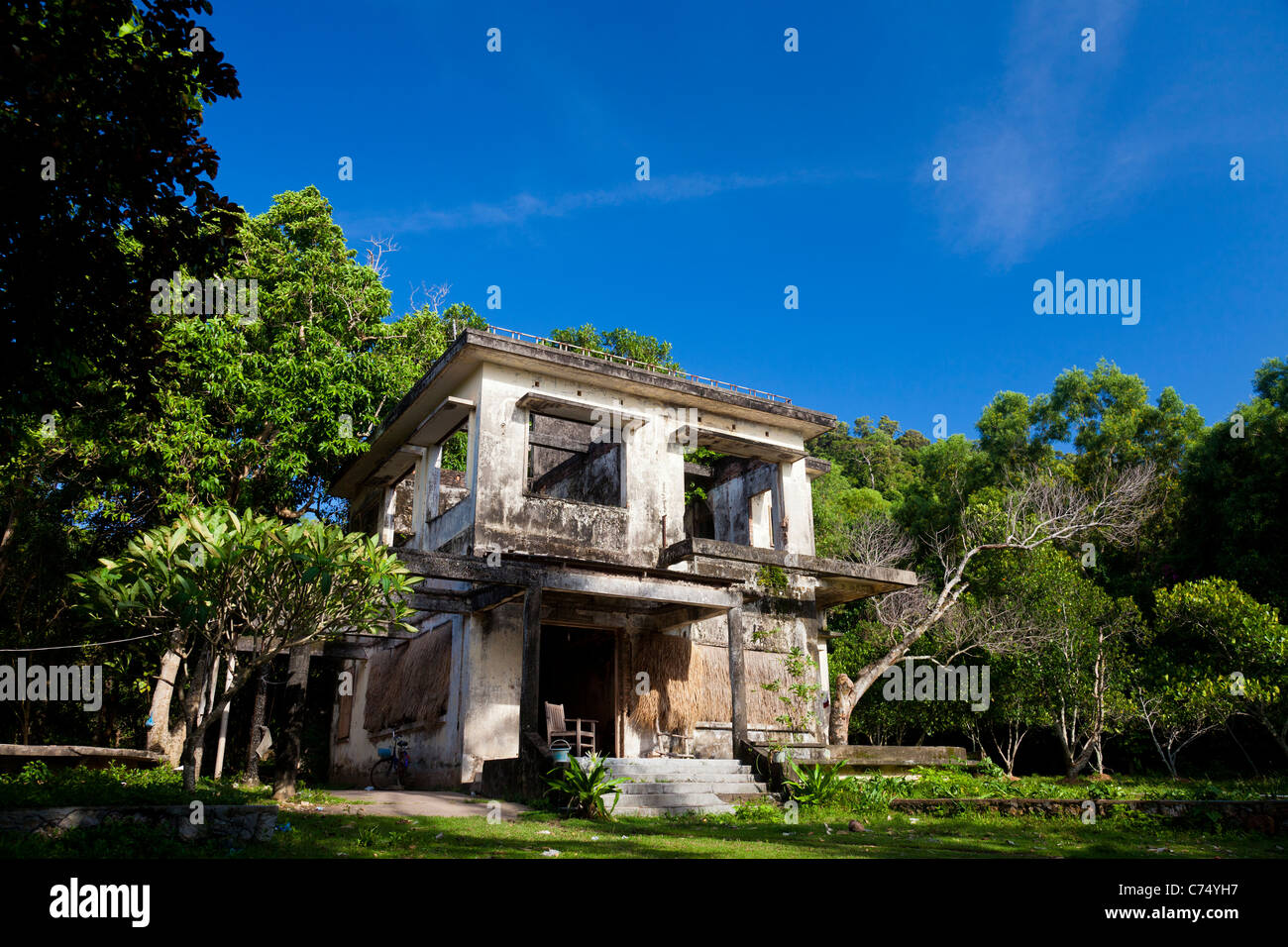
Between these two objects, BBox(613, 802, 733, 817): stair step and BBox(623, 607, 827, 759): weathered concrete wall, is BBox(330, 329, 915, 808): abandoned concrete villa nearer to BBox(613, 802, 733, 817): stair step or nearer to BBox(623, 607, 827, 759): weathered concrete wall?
BBox(623, 607, 827, 759): weathered concrete wall

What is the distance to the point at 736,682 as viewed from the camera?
12797 millimetres

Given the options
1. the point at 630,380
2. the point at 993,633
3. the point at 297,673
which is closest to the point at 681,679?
the point at 630,380

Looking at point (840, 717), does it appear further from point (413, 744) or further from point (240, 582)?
point (240, 582)

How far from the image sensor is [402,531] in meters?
17.8

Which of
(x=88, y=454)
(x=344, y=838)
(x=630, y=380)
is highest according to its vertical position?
(x=630, y=380)

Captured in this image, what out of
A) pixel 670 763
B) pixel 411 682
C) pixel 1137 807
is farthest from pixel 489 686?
pixel 1137 807

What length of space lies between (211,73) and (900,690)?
61.2 feet

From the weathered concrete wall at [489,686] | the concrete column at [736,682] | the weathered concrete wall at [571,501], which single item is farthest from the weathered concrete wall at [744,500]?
the weathered concrete wall at [489,686]

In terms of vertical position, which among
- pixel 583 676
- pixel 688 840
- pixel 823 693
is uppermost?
pixel 583 676

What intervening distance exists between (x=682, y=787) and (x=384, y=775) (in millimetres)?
6479

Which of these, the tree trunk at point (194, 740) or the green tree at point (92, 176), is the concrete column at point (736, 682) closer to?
the tree trunk at point (194, 740)

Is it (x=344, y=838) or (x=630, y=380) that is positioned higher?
(x=630, y=380)

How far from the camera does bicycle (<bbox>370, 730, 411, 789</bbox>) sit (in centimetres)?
1438
